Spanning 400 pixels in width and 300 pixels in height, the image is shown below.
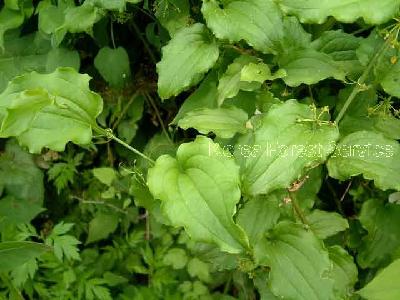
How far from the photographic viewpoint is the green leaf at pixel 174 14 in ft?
4.33

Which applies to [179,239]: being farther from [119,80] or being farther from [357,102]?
[357,102]

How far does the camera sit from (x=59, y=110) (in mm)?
1062

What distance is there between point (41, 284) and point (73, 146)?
471mm

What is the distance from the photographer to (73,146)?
177cm

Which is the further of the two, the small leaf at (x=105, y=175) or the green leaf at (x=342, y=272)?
the small leaf at (x=105, y=175)

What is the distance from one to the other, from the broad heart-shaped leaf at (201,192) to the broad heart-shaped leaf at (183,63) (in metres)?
0.20

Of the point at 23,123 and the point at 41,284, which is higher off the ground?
the point at 23,123

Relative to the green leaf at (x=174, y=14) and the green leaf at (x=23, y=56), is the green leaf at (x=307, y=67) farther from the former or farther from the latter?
the green leaf at (x=23, y=56)

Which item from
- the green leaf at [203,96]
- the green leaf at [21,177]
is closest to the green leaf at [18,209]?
the green leaf at [21,177]

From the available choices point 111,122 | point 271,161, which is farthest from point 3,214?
point 271,161

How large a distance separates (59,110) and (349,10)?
1.86 ft

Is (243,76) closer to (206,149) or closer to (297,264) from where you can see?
(206,149)

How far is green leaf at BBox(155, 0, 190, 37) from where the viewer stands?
132cm

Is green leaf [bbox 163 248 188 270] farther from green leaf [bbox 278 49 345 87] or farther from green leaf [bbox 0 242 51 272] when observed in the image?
green leaf [bbox 278 49 345 87]
